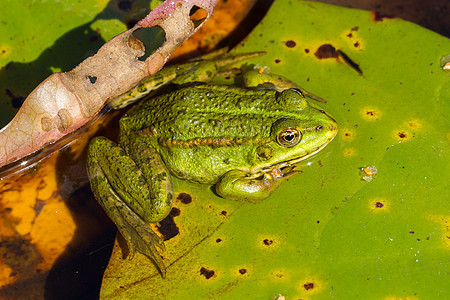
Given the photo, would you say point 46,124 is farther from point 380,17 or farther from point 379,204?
point 380,17

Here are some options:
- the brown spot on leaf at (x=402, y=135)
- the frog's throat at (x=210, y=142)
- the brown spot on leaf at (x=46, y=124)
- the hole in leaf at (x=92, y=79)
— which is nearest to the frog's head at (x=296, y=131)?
the frog's throat at (x=210, y=142)

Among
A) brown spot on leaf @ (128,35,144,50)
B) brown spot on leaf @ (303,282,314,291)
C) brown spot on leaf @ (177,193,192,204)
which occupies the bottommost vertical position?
brown spot on leaf @ (303,282,314,291)

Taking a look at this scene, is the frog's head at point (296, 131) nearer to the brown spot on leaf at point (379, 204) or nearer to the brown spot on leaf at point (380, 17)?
the brown spot on leaf at point (379, 204)

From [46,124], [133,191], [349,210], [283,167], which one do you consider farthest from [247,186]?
[46,124]

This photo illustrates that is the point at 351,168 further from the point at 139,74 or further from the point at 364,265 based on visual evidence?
the point at 139,74

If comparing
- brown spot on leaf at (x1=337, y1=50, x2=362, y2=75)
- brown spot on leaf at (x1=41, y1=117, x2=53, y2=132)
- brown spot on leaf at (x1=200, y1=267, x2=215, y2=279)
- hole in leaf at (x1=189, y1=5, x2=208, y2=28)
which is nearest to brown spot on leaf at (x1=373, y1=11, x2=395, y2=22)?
brown spot on leaf at (x1=337, y1=50, x2=362, y2=75)

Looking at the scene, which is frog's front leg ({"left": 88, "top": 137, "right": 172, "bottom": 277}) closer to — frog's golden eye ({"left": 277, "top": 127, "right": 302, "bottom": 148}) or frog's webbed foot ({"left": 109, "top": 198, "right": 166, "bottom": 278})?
frog's webbed foot ({"left": 109, "top": 198, "right": 166, "bottom": 278})
